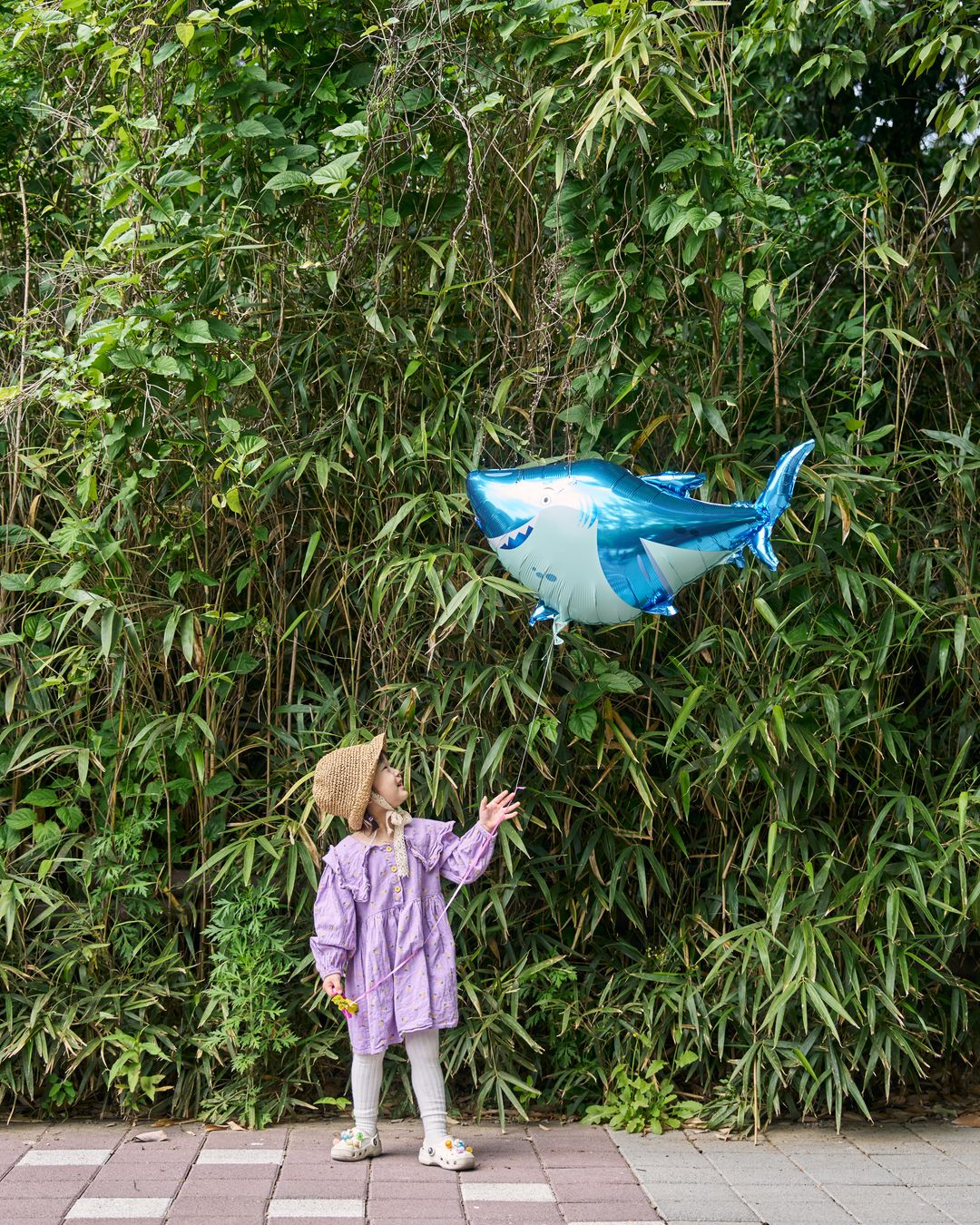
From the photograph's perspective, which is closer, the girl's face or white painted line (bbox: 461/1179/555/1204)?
white painted line (bbox: 461/1179/555/1204)

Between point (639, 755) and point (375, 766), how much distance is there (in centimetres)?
77

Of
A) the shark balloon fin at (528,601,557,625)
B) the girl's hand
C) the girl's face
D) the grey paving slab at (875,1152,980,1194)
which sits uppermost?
the shark balloon fin at (528,601,557,625)

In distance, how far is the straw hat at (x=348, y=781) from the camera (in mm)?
3273

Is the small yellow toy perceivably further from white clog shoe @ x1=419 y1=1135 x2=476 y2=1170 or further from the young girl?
white clog shoe @ x1=419 y1=1135 x2=476 y2=1170

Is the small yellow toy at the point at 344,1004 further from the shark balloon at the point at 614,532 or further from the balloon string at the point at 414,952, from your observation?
the shark balloon at the point at 614,532

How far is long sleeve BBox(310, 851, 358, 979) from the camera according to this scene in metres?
3.25

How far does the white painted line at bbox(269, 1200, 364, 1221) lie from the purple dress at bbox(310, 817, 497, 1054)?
0.40 metres

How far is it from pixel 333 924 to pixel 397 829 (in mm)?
293

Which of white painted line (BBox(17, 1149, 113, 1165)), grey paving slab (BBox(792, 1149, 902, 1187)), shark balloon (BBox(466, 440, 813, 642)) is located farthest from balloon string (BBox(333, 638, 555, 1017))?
grey paving slab (BBox(792, 1149, 902, 1187))

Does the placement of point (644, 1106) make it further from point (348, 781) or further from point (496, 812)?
point (348, 781)

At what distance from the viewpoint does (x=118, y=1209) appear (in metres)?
2.93

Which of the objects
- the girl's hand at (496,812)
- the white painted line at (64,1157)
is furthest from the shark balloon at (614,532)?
the white painted line at (64,1157)

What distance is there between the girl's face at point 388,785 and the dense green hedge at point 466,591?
0.21 metres

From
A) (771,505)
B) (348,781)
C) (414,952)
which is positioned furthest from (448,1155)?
(771,505)
